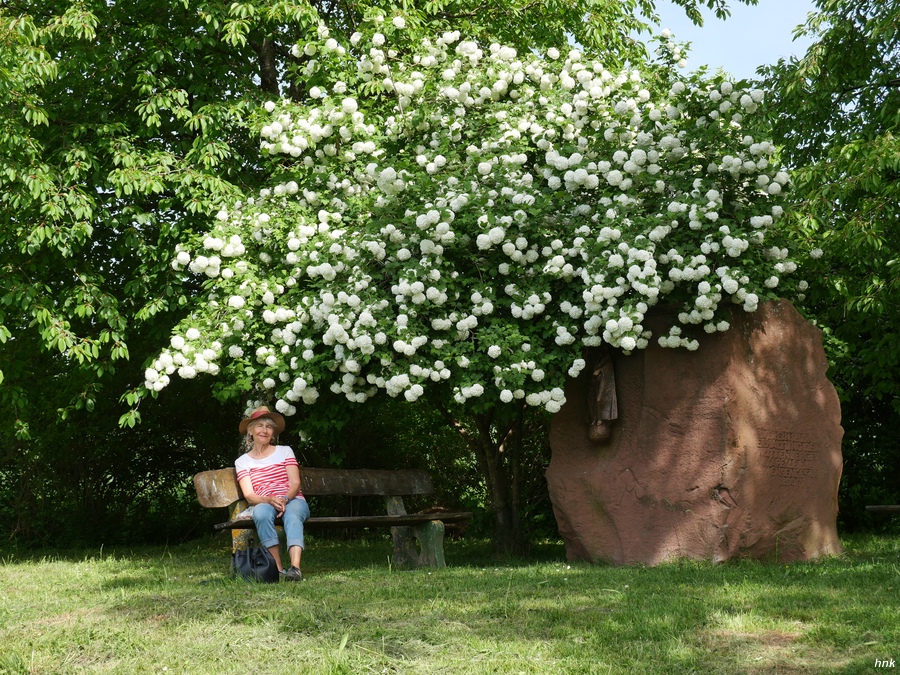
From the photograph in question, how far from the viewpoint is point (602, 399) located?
24.8 ft

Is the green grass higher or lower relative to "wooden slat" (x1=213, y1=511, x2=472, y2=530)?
lower

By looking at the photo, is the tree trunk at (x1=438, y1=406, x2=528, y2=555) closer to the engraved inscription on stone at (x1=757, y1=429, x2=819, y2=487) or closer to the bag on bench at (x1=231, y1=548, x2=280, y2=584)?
the engraved inscription on stone at (x1=757, y1=429, x2=819, y2=487)

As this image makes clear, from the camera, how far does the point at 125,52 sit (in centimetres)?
949

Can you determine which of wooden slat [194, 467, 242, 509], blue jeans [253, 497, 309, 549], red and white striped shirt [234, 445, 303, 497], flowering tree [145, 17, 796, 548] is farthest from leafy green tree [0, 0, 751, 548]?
blue jeans [253, 497, 309, 549]

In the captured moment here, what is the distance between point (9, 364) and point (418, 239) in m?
4.59

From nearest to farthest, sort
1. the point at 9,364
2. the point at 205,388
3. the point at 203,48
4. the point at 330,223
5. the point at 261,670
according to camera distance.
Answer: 1. the point at 261,670
2. the point at 330,223
3. the point at 9,364
4. the point at 203,48
5. the point at 205,388

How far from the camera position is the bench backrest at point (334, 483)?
279 inches

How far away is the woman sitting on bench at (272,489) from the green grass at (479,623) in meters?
0.36

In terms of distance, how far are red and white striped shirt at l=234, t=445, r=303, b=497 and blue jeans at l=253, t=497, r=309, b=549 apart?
0.69 ft

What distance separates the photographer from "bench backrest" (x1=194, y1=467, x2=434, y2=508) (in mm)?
7090

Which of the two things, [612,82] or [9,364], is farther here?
[9,364]

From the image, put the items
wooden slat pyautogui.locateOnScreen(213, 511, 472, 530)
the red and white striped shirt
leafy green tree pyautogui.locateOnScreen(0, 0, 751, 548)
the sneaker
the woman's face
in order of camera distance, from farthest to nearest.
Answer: leafy green tree pyautogui.locateOnScreen(0, 0, 751, 548)
the woman's face
the red and white striped shirt
wooden slat pyautogui.locateOnScreen(213, 511, 472, 530)
the sneaker

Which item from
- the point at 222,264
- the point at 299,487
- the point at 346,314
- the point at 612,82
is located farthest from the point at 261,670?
the point at 612,82

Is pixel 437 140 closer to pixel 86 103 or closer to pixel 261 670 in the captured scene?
pixel 86 103
